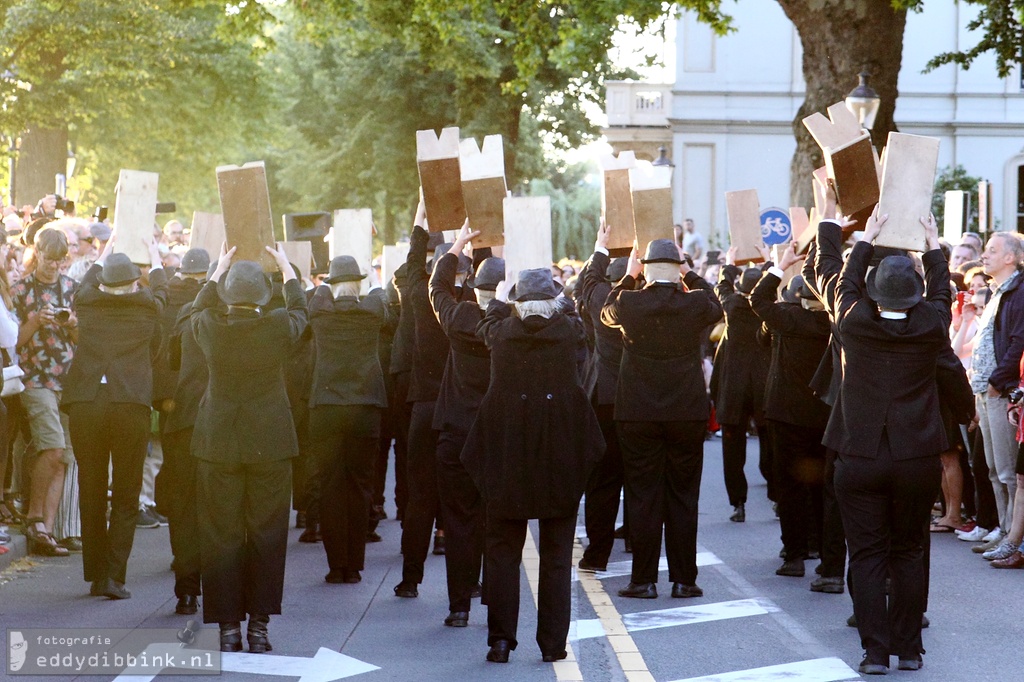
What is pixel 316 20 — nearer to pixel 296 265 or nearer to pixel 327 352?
pixel 296 265

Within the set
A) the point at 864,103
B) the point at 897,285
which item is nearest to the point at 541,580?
the point at 897,285

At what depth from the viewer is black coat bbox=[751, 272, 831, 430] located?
10.3 meters

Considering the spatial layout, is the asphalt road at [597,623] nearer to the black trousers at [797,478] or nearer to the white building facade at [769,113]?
the black trousers at [797,478]

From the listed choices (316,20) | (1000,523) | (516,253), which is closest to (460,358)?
(516,253)

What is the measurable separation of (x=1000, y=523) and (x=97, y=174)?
34.2 m

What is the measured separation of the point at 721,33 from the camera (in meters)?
20.1

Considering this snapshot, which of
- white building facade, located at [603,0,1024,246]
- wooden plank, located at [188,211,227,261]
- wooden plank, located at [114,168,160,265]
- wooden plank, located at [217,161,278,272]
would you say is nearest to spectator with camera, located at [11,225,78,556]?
wooden plank, located at [188,211,227,261]

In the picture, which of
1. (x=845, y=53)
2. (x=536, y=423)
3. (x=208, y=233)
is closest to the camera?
(x=536, y=423)

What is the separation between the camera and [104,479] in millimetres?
9758

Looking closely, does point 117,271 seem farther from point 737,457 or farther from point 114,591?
point 737,457

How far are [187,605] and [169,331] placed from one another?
2.34 m

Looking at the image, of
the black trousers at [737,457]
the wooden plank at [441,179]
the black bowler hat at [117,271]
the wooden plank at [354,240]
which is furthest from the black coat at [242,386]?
the black trousers at [737,457]

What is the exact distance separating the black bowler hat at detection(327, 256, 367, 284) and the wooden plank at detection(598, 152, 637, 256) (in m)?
Answer: 1.98

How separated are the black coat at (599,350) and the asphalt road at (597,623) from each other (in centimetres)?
134
